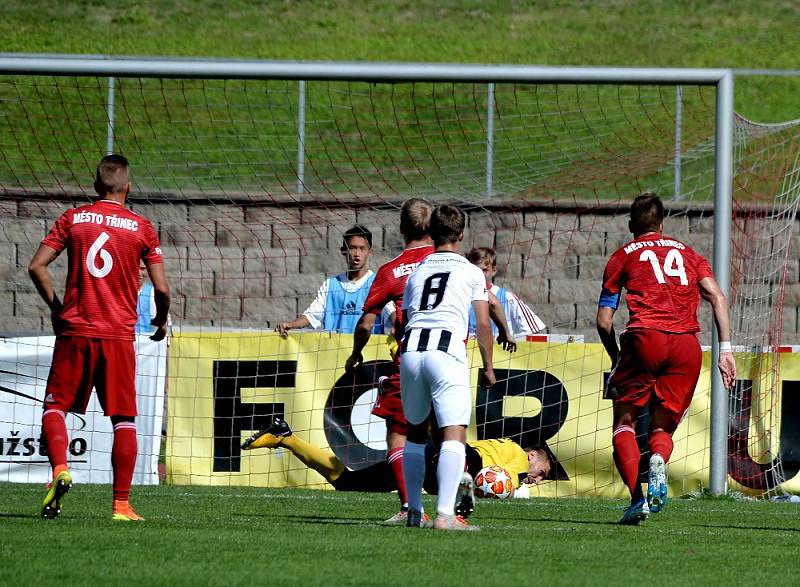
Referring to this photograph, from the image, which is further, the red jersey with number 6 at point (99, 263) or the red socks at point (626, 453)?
the red socks at point (626, 453)

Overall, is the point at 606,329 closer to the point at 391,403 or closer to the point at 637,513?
the point at 637,513

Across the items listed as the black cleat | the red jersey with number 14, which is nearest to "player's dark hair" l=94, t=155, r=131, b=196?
the red jersey with number 14

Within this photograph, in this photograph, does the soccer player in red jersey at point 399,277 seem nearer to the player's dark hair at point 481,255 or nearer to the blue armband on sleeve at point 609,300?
the blue armband on sleeve at point 609,300

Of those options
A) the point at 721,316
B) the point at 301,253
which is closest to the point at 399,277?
the point at 721,316

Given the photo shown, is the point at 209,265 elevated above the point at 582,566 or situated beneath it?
elevated above

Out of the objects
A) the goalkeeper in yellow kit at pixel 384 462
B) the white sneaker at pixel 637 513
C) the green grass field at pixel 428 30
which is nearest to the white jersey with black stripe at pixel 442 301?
the white sneaker at pixel 637 513

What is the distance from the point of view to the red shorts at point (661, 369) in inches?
324

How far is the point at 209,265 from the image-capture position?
48.2ft

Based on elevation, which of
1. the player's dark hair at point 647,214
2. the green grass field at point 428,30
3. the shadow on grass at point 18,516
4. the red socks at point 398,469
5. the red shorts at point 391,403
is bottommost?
the shadow on grass at point 18,516

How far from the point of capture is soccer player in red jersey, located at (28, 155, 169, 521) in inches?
301

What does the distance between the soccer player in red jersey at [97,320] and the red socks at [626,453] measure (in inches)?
113

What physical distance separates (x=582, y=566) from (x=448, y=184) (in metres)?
8.58

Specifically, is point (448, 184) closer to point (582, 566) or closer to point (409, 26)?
point (582, 566)

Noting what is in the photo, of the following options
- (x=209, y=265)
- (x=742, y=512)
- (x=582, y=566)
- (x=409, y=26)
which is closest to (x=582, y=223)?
(x=209, y=265)
